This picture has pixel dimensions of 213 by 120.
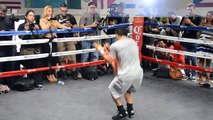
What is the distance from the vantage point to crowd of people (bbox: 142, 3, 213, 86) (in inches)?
205

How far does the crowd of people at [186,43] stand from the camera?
5.20 m

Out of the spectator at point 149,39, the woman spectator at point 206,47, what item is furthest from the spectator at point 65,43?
the woman spectator at point 206,47

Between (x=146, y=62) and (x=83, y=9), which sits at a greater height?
(x=83, y=9)

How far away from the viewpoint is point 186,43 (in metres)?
5.62

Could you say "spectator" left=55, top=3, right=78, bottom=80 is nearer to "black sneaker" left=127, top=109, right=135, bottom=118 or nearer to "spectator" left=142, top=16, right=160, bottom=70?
"spectator" left=142, top=16, right=160, bottom=70

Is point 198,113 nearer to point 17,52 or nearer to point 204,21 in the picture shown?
point 204,21

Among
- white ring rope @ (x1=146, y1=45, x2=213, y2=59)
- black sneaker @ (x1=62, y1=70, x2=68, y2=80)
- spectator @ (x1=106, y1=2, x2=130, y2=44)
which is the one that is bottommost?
black sneaker @ (x1=62, y1=70, x2=68, y2=80)

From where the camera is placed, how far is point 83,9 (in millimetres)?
8867

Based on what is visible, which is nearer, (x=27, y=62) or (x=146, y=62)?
(x=27, y=62)

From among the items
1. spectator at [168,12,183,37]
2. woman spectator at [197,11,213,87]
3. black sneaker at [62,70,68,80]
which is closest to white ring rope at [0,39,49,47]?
black sneaker at [62,70,68,80]

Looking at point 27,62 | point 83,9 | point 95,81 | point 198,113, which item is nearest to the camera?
point 198,113

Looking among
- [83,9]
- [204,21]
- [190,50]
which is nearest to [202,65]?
[190,50]

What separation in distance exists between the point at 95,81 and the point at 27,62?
128 cm

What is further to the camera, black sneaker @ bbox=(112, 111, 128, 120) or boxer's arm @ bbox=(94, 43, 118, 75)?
black sneaker @ bbox=(112, 111, 128, 120)
